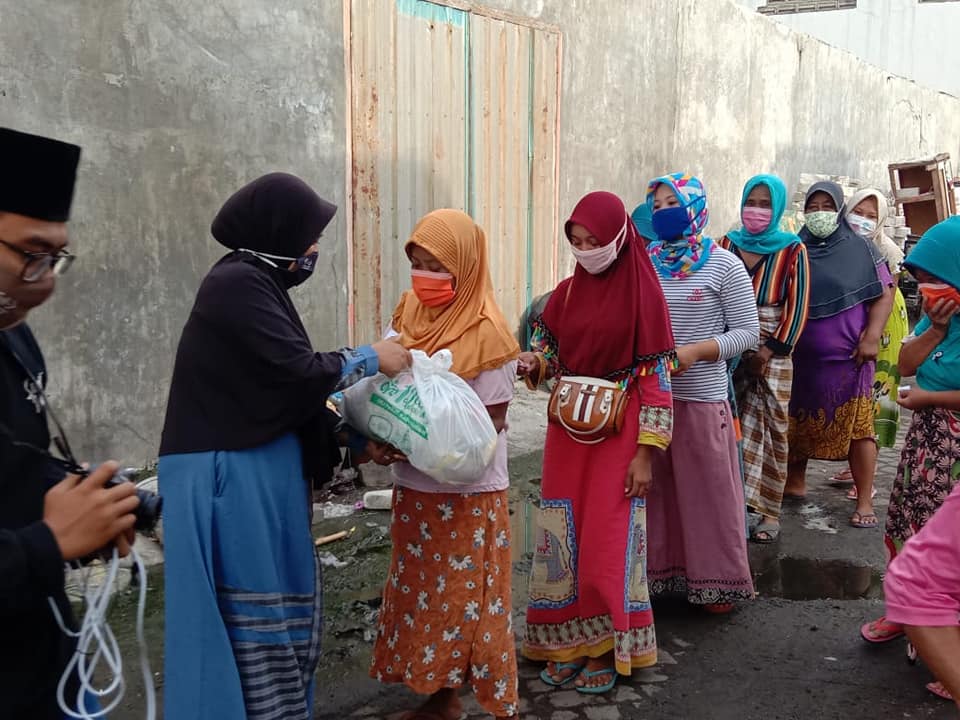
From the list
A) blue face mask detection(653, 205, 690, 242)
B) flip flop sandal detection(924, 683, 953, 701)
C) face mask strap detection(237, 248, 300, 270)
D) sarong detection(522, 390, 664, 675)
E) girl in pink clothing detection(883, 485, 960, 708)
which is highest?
blue face mask detection(653, 205, 690, 242)

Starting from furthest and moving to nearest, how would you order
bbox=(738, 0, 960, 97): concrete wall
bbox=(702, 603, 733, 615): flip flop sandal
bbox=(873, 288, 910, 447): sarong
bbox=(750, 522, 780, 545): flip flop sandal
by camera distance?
1. bbox=(738, 0, 960, 97): concrete wall
2. bbox=(873, 288, 910, 447): sarong
3. bbox=(750, 522, 780, 545): flip flop sandal
4. bbox=(702, 603, 733, 615): flip flop sandal

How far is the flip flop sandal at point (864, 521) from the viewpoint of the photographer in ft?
17.3

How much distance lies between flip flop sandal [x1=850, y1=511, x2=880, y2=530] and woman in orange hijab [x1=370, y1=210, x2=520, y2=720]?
124 inches

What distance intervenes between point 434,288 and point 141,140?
2.70 meters

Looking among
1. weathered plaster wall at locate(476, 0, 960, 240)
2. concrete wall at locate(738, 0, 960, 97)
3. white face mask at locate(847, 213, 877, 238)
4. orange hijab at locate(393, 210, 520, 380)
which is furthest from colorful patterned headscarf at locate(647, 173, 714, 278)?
concrete wall at locate(738, 0, 960, 97)

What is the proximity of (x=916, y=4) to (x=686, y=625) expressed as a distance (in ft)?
72.1

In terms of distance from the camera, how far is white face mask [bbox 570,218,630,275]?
125 inches

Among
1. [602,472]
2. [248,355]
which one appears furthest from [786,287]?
[248,355]

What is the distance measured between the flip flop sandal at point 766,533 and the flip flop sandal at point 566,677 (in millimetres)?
1973

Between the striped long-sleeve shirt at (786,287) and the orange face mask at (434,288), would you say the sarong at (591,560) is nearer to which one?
the orange face mask at (434,288)

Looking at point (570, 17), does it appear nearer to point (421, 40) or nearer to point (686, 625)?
point (421, 40)

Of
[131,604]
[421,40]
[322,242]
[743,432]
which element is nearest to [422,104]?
[421,40]

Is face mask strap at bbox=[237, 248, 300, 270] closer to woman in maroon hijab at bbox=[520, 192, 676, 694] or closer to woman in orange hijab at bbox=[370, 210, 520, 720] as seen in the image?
woman in orange hijab at bbox=[370, 210, 520, 720]

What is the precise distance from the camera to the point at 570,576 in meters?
3.41
